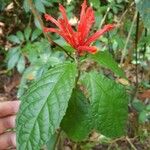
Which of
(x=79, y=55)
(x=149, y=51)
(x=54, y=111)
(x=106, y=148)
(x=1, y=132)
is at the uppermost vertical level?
(x=79, y=55)

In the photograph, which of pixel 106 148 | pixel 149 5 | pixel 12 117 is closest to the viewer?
pixel 149 5

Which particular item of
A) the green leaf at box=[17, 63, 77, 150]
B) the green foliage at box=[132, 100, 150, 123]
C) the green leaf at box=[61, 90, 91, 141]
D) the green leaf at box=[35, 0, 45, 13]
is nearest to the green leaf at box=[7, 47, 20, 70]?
the green leaf at box=[35, 0, 45, 13]

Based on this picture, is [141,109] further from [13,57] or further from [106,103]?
[106,103]

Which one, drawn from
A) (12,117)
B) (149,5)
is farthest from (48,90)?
(12,117)

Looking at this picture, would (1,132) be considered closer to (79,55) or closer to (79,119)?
(79,119)

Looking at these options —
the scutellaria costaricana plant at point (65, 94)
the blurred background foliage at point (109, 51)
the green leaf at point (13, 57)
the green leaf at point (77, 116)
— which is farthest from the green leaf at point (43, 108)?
the green leaf at point (13, 57)

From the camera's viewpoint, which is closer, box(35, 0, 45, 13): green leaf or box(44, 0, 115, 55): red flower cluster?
box(44, 0, 115, 55): red flower cluster

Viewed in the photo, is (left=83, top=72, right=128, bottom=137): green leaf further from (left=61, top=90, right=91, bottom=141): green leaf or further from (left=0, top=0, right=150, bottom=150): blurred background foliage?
(left=0, top=0, right=150, bottom=150): blurred background foliage
